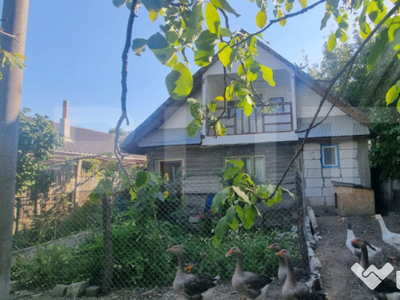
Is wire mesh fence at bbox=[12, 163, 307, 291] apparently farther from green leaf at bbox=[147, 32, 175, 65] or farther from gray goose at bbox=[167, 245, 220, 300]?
green leaf at bbox=[147, 32, 175, 65]

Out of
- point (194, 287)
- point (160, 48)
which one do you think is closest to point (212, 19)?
point (160, 48)

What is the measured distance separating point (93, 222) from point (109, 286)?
3.73 ft

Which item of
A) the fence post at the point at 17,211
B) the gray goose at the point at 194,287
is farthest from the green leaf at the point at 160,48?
the fence post at the point at 17,211

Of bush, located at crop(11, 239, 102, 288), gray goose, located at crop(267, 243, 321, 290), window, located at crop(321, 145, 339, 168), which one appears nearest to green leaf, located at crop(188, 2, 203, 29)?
gray goose, located at crop(267, 243, 321, 290)

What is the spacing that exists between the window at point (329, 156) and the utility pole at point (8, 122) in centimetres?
902

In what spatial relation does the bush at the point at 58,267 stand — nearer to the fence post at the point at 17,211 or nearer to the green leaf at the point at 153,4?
the fence post at the point at 17,211

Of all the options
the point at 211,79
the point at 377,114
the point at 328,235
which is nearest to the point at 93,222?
the point at 328,235

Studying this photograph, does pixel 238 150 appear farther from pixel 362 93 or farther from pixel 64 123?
pixel 64 123

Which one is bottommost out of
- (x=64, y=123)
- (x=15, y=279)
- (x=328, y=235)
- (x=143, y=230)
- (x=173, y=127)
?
(x=15, y=279)

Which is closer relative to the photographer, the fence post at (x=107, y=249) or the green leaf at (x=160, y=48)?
the green leaf at (x=160, y=48)

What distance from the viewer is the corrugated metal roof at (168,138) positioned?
30.9 ft

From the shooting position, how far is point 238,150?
9.59m

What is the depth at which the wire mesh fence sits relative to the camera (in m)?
4.14

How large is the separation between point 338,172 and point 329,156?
0.61 m
